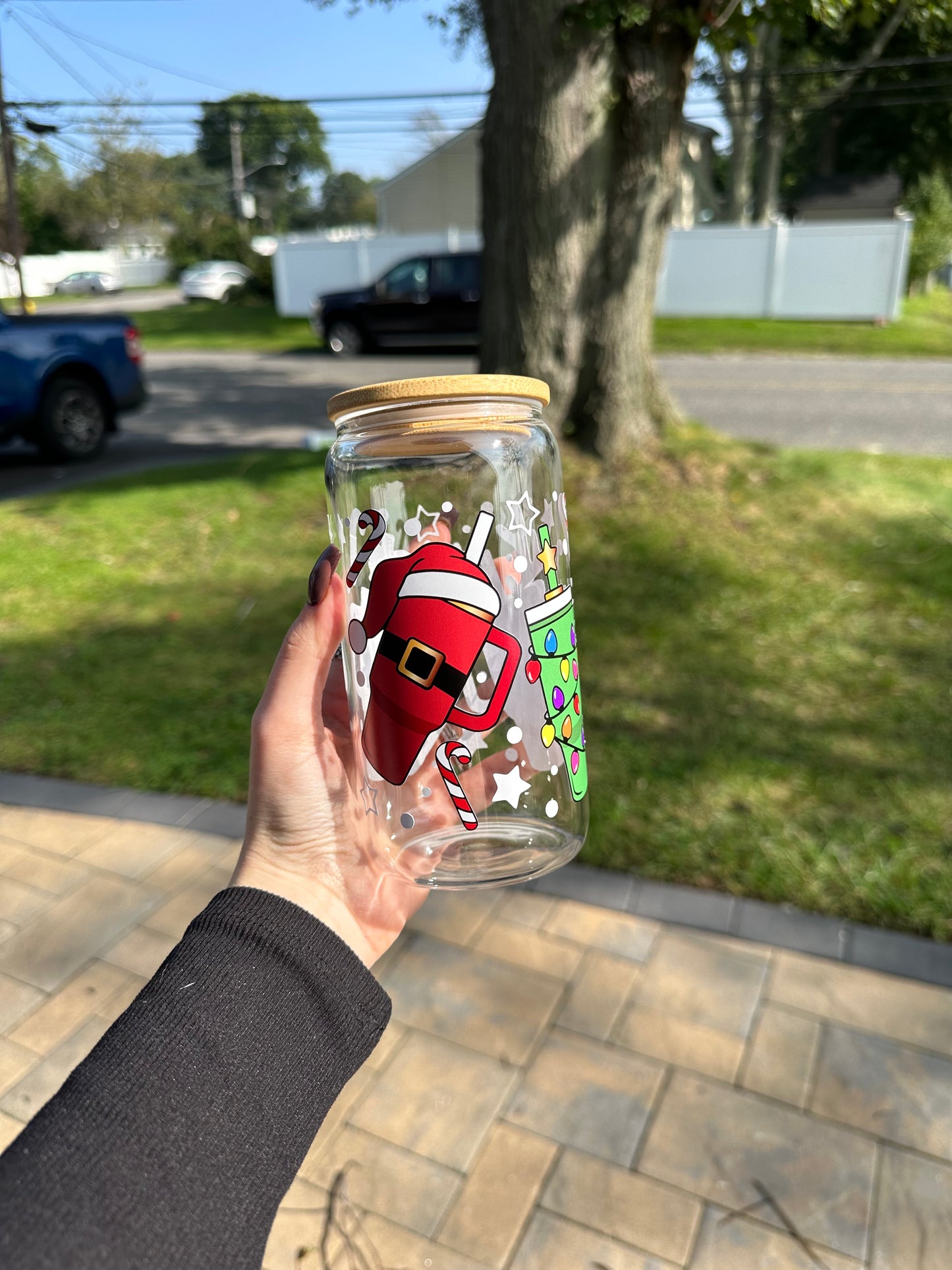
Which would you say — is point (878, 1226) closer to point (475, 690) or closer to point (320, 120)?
point (475, 690)

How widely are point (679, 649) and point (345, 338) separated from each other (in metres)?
15.4

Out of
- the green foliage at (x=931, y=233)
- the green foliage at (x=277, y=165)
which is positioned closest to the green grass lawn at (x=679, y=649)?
the green foliage at (x=931, y=233)

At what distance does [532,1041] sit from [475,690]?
5.22 ft

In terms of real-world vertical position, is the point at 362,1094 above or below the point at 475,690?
below

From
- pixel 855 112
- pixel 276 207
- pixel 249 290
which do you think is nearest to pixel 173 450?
pixel 249 290

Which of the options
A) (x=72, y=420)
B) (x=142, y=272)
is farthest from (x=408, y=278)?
(x=142, y=272)

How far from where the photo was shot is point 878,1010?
2551 mm

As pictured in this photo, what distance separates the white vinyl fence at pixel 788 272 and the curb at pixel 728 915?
61.6 feet

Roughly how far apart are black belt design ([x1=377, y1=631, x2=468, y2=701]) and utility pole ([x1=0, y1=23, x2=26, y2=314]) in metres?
7.04

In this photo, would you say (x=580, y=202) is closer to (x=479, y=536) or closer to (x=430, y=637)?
(x=479, y=536)

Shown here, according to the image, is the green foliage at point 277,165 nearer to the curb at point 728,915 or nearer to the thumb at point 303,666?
the curb at point 728,915

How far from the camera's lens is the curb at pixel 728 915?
8.96 feet

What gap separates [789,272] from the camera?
21172 millimetres

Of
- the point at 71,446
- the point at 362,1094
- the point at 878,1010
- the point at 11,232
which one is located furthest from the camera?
the point at 71,446
